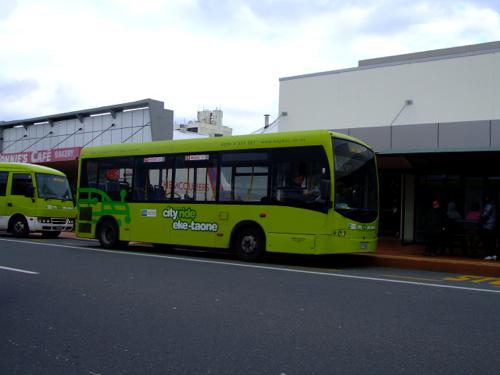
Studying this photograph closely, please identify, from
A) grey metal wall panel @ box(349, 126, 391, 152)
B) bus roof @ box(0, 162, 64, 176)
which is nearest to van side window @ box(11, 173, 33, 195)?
bus roof @ box(0, 162, 64, 176)

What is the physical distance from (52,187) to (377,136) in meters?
11.8

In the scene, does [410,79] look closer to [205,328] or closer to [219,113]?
[205,328]

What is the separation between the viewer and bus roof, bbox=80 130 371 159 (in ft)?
38.8

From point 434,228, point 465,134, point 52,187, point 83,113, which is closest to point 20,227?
point 52,187

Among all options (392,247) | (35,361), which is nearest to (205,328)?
(35,361)

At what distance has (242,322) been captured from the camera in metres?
6.48

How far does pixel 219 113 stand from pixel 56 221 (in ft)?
186

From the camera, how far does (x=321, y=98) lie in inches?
802

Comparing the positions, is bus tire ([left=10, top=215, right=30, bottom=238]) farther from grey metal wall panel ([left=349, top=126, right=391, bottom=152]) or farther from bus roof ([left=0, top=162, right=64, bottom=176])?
grey metal wall panel ([left=349, top=126, right=391, bottom=152])

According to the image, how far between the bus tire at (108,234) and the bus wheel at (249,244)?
4.39 meters

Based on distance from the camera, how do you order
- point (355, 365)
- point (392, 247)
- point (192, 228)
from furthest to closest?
1. point (392, 247)
2. point (192, 228)
3. point (355, 365)

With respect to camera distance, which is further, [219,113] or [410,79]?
[219,113]

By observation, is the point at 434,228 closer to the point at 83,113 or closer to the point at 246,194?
the point at 246,194

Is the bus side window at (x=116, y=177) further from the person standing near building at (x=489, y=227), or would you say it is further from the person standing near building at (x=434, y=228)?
the person standing near building at (x=489, y=227)
